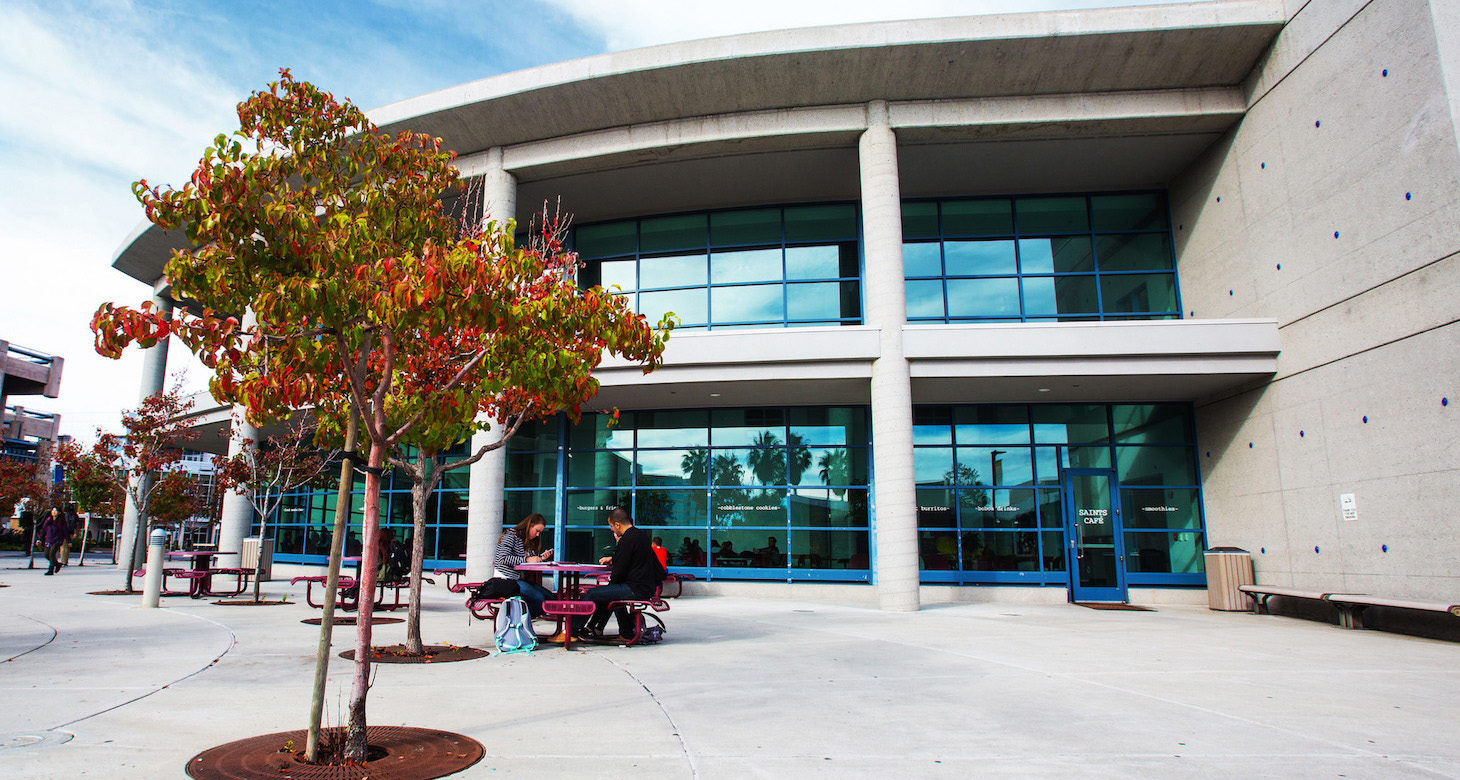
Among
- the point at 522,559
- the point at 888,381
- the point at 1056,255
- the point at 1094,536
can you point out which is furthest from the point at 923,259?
the point at 522,559

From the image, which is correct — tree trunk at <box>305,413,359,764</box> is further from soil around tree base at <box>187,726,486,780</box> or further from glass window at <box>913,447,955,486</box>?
glass window at <box>913,447,955,486</box>

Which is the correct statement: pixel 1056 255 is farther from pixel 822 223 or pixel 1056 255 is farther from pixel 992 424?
pixel 822 223

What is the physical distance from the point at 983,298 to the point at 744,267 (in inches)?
211

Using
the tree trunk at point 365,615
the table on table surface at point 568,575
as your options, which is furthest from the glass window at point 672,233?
the tree trunk at point 365,615

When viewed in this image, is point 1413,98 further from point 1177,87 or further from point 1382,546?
point 1382,546

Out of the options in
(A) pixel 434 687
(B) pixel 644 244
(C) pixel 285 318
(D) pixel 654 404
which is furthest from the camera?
(B) pixel 644 244

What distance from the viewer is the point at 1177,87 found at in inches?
603

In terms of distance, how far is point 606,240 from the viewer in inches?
770

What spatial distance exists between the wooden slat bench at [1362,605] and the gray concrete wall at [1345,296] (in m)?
0.37

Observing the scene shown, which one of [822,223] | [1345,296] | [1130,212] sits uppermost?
[1130,212]

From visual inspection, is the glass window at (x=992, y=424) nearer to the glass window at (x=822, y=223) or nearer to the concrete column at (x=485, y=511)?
the glass window at (x=822, y=223)

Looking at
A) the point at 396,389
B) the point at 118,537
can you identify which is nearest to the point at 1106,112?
the point at 396,389

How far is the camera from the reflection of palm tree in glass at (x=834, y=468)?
56.8ft

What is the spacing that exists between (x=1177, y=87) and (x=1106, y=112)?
1.46m
